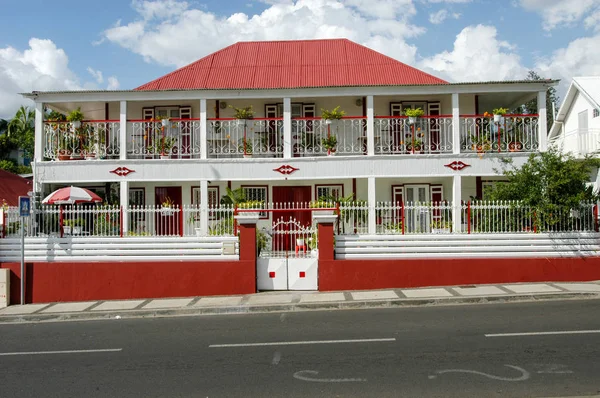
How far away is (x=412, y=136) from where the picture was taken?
55.3 feet

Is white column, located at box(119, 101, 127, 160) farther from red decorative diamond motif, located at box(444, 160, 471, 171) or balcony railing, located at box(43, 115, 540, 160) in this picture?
red decorative diamond motif, located at box(444, 160, 471, 171)

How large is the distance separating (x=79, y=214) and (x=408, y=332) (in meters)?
8.91

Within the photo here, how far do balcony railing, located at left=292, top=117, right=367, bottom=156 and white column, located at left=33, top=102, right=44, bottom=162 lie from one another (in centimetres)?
793

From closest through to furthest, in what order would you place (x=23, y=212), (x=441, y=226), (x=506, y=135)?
(x=23, y=212) < (x=441, y=226) < (x=506, y=135)

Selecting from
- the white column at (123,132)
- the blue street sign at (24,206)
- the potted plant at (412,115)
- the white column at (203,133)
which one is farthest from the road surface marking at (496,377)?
the white column at (123,132)

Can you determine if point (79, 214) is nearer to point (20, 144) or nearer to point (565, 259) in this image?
point (565, 259)

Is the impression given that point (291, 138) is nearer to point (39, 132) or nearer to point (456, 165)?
point (456, 165)

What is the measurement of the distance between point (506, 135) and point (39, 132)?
14.6m

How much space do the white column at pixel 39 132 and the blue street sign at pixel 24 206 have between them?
4794 mm

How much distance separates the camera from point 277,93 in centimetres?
1688

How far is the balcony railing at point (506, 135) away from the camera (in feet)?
54.9

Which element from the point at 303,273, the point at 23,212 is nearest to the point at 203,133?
the point at 23,212

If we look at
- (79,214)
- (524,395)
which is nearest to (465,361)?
(524,395)

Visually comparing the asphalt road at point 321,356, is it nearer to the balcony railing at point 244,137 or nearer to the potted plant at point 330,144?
the potted plant at point 330,144
